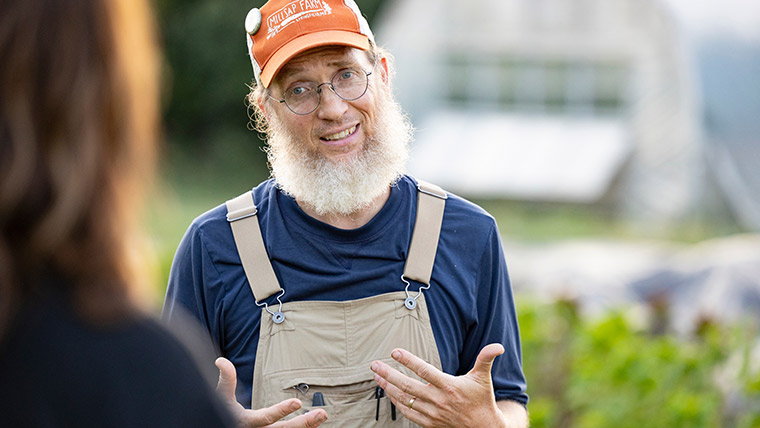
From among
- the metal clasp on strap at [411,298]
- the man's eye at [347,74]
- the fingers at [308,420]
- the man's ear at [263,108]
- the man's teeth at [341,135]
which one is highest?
the man's eye at [347,74]

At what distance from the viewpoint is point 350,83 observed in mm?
2695

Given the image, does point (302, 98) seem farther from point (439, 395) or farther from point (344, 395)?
point (439, 395)

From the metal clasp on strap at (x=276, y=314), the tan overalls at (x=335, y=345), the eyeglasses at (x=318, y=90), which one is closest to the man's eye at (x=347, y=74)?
the eyeglasses at (x=318, y=90)

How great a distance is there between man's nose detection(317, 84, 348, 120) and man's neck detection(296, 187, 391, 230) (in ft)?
0.92

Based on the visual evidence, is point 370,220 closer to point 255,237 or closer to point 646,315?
point 255,237

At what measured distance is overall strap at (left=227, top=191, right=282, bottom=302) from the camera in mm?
2479

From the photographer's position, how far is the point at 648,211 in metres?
15.2

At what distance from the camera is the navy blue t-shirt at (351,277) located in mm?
2498

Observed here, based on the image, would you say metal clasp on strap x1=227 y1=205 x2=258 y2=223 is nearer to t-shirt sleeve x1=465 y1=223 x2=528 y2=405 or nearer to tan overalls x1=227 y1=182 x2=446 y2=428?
tan overalls x1=227 y1=182 x2=446 y2=428

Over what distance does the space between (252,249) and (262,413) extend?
0.55 m

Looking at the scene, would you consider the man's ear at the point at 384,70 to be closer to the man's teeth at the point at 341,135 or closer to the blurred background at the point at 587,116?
the man's teeth at the point at 341,135

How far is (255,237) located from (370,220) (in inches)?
13.9

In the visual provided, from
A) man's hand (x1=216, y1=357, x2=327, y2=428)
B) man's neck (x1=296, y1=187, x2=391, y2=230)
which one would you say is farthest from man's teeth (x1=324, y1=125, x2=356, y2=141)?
man's hand (x1=216, y1=357, x2=327, y2=428)

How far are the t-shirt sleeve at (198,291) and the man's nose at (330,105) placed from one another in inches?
20.5
